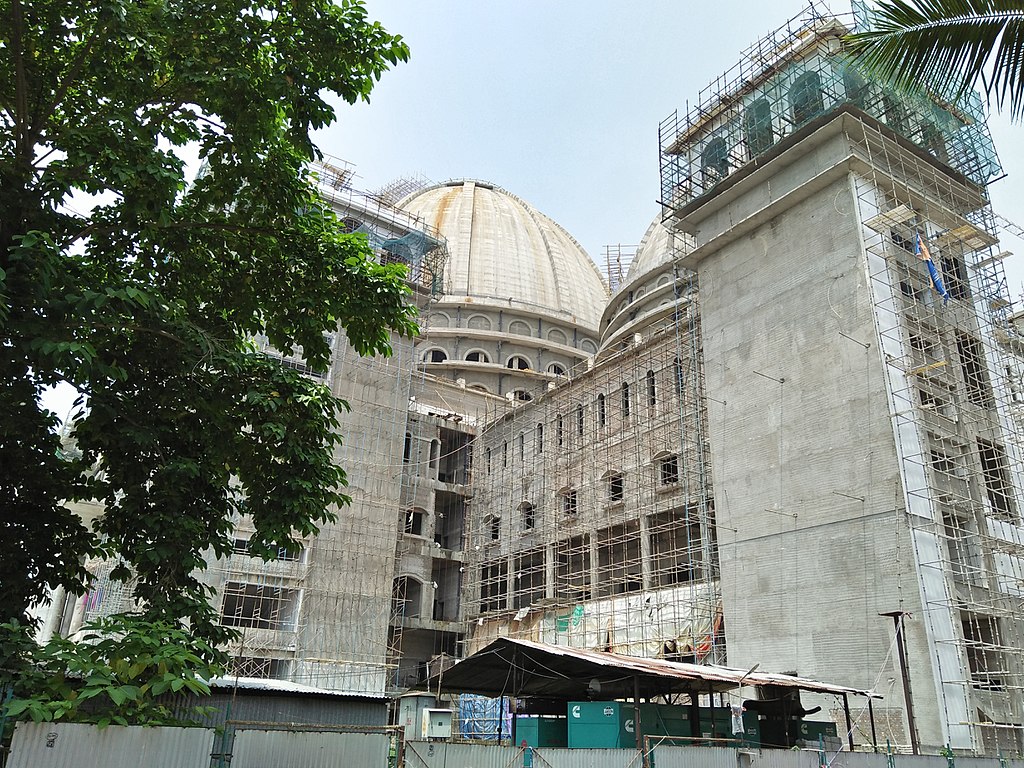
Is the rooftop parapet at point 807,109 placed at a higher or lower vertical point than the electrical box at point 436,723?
higher

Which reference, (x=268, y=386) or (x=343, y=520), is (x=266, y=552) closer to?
(x=268, y=386)

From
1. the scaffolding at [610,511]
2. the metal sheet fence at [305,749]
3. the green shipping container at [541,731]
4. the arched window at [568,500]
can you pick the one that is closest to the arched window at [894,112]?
the scaffolding at [610,511]

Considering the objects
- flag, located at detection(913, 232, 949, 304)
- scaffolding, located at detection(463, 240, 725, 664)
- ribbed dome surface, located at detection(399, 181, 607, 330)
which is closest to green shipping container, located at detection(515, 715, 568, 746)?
scaffolding, located at detection(463, 240, 725, 664)

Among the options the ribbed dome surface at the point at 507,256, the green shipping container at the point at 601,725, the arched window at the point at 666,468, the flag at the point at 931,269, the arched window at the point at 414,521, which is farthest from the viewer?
the ribbed dome surface at the point at 507,256

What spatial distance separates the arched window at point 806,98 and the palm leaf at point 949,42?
69.7ft

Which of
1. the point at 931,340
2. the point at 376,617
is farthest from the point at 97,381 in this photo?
the point at 376,617

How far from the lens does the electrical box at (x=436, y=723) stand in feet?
93.7

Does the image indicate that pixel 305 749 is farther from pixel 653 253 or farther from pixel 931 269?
pixel 653 253

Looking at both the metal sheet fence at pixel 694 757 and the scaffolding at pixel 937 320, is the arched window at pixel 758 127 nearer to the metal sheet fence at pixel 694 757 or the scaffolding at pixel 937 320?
the scaffolding at pixel 937 320

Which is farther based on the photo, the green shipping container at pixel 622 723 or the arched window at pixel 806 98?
the arched window at pixel 806 98

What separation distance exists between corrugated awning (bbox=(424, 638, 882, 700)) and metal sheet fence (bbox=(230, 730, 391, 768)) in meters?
6.25

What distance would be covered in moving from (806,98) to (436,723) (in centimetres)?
2502

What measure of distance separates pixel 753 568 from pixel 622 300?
89.8 feet

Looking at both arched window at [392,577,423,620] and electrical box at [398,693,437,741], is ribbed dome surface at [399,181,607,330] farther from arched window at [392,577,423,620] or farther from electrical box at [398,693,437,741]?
electrical box at [398,693,437,741]
